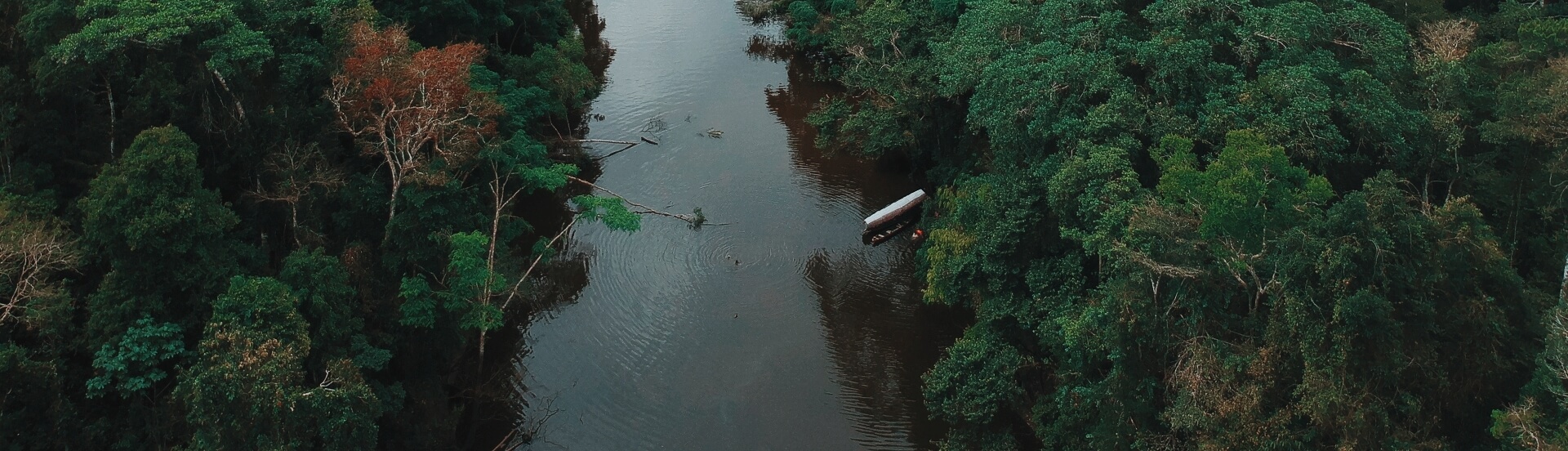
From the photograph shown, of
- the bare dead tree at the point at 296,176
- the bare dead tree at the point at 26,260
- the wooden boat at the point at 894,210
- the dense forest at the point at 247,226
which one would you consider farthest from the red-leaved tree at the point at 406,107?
the wooden boat at the point at 894,210

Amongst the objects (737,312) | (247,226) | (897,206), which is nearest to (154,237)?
(247,226)

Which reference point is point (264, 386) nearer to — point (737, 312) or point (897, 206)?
point (737, 312)

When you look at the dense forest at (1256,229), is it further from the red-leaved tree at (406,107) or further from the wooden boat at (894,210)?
the red-leaved tree at (406,107)

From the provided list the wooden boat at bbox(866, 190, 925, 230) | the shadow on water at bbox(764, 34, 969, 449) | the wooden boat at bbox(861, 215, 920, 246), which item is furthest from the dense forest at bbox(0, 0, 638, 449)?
the wooden boat at bbox(866, 190, 925, 230)

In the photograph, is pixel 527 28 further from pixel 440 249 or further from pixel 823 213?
pixel 440 249

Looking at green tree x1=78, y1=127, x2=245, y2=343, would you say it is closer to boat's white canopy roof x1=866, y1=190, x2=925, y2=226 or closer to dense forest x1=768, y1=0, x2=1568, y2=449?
dense forest x1=768, y1=0, x2=1568, y2=449

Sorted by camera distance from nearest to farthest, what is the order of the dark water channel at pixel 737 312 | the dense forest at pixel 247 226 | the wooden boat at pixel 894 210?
the dense forest at pixel 247 226 → the dark water channel at pixel 737 312 → the wooden boat at pixel 894 210
